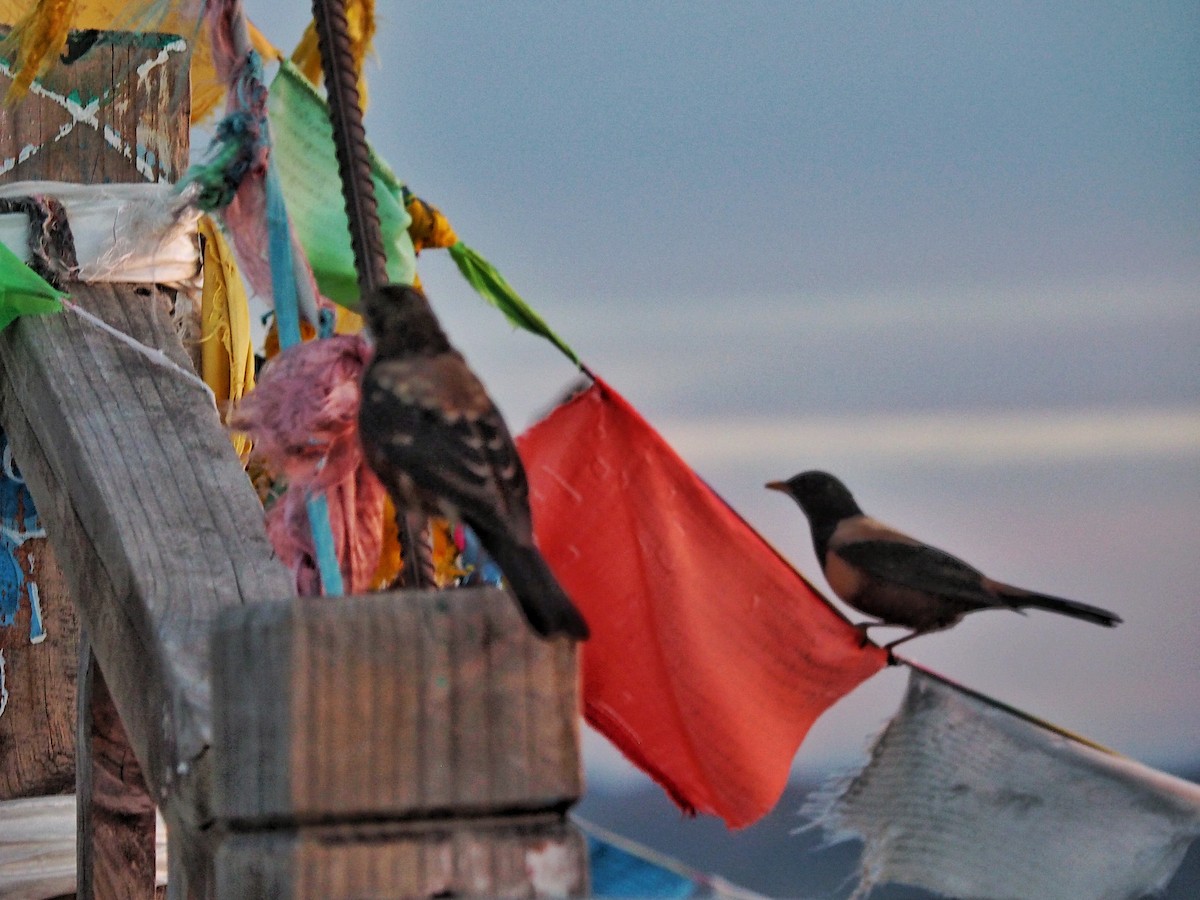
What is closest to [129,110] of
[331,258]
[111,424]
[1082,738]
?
[331,258]

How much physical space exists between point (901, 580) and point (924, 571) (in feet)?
0.19

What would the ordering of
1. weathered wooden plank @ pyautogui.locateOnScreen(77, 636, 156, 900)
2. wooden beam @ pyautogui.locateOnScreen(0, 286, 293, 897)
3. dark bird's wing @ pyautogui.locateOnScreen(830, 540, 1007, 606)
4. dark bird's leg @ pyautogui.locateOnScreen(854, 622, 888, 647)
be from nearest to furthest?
wooden beam @ pyautogui.locateOnScreen(0, 286, 293, 897), weathered wooden plank @ pyautogui.locateOnScreen(77, 636, 156, 900), dark bird's leg @ pyautogui.locateOnScreen(854, 622, 888, 647), dark bird's wing @ pyautogui.locateOnScreen(830, 540, 1007, 606)

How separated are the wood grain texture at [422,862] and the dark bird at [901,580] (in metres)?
1.27

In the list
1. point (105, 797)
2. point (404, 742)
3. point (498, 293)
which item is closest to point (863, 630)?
point (498, 293)

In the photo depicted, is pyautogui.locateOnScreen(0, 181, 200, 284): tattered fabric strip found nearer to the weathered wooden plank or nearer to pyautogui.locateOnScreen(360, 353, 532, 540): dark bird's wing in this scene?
the weathered wooden plank

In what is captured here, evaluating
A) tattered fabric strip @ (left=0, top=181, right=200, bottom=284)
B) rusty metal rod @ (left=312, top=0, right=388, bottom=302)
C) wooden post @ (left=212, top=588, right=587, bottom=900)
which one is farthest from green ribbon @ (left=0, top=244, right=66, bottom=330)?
wooden post @ (left=212, top=588, right=587, bottom=900)

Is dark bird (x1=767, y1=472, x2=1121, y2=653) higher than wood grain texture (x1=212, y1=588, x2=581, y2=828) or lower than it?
lower

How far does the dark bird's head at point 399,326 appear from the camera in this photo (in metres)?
1.17

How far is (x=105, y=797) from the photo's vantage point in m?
1.57

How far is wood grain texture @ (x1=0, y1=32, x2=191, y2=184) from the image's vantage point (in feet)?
6.48

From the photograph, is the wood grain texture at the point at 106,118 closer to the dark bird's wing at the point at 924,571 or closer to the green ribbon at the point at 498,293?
the green ribbon at the point at 498,293

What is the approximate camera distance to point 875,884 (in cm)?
190

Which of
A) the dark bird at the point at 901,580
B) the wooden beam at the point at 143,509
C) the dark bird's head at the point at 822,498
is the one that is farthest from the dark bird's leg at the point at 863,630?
the wooden beam at the point at 143,509

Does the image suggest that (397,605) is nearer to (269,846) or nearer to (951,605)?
(269,846)
